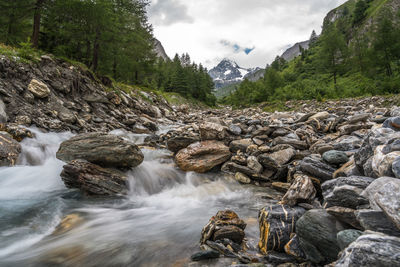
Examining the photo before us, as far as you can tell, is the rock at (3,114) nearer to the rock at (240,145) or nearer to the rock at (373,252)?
the rock at (240,145)

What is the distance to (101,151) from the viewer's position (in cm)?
612

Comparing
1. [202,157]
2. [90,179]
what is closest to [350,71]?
[202,157]

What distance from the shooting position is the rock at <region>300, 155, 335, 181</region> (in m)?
4.36

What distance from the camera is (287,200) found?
11.6ft

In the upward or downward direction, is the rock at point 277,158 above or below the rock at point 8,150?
below

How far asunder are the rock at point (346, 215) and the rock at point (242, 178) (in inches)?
156

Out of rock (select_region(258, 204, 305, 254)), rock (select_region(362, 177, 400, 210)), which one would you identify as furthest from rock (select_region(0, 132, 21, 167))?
rock (select_region(362, 177, 400, 210))

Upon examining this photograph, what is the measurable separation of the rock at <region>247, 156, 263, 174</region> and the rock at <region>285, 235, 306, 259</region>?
370 centimetres

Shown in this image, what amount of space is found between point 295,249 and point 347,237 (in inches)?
33.0

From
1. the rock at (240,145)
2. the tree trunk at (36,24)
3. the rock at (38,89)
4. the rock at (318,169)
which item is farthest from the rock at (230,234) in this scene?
the tree trunk at (36,24)

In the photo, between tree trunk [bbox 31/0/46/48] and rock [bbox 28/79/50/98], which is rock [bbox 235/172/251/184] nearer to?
rock [bbox 28/79/50/98]

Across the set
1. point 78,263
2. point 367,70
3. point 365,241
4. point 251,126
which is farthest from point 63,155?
point 367,70

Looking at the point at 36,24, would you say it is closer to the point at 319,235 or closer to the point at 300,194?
the point at 300,194

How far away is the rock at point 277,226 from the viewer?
9.61 feet
